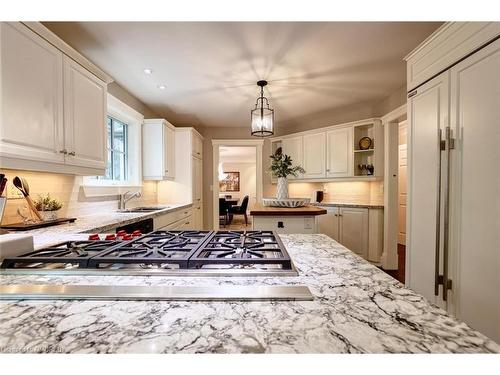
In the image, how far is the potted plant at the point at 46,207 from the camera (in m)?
1.76

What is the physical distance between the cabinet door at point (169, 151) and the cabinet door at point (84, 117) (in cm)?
146

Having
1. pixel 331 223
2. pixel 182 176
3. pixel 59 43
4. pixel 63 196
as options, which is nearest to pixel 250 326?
pixel 59 43

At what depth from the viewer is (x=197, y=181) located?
4.55 meters

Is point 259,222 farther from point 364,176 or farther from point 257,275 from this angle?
point 364,176

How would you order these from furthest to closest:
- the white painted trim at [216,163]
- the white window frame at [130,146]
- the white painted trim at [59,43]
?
1. the white painted trim at [216,163]
2. the white window frame at [130,146]
3. the white painted trim at [59,43]

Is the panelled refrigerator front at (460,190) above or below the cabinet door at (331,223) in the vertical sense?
above

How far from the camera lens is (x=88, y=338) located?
0.42 m

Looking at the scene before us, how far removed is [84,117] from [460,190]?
8.84 feet

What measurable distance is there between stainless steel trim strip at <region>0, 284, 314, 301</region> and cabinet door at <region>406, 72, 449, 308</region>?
1500 millimetres

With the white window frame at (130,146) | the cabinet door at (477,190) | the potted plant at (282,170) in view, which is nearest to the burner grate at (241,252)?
the cabinet door at (477,190)

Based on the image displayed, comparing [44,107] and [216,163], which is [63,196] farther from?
[216,163]

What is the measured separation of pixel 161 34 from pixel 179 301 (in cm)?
216

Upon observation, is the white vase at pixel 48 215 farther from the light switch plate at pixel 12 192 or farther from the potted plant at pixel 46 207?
the light switch plate at pixel 12 192

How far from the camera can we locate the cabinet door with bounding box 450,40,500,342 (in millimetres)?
1181
